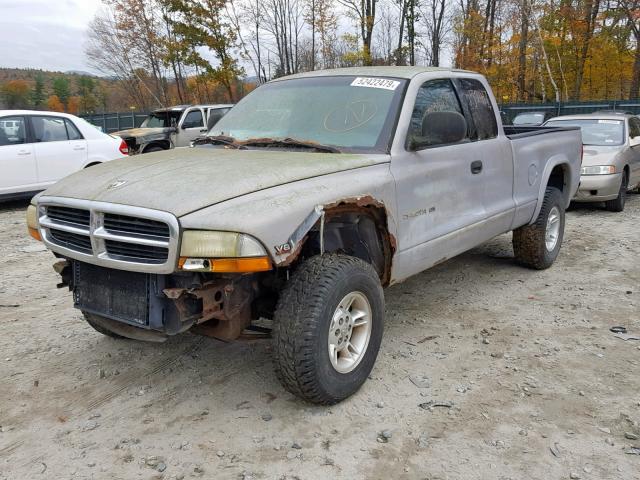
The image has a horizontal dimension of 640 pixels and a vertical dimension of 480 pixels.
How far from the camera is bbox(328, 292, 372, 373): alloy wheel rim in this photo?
296 centimetres

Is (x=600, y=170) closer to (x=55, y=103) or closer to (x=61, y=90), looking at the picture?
(x=55, y=103)

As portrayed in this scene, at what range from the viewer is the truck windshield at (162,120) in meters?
14.9

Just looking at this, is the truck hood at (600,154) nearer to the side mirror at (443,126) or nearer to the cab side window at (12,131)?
the side mirror at (443,126)

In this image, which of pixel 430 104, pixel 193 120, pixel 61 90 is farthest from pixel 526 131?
pixel 61 90

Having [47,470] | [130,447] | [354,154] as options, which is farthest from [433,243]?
[47,470]

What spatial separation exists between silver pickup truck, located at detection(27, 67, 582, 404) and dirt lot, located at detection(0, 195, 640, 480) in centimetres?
35

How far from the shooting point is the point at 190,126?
48.6 feet

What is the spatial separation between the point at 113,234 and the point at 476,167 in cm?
277

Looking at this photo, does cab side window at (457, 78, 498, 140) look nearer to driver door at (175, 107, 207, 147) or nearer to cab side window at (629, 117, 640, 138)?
cab side window at (629, 117, 640, 138)

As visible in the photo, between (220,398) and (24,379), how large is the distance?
4.44ft

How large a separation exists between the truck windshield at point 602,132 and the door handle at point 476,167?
6.05 metres

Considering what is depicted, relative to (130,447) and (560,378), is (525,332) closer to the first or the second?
(560,378)

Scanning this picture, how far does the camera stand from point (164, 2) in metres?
26.0

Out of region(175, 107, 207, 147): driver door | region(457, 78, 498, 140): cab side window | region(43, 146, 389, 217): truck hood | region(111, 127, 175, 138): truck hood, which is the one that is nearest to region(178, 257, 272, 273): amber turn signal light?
region(43, 146, 389, 217): truck hood
